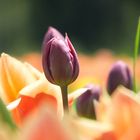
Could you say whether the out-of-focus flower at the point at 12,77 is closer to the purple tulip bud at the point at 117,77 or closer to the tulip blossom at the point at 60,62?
the tulip blossom at the point at 60,62

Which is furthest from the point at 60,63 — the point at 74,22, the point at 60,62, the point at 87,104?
the point at 74,22

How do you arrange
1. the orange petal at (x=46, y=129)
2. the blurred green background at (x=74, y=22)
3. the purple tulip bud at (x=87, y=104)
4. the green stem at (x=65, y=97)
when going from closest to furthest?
the orange petal at (x=46, y=129)
the green stem at (x=65, y=97)
the purple tulip bud at (x=87, y=104)
the blurred green background at (x=74, y=22)

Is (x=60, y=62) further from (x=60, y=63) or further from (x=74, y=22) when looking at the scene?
(x=74, y=22)

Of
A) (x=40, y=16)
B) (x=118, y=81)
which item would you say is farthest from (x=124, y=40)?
(x=118, y=81)

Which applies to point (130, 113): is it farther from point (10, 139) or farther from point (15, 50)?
point (15, 50)

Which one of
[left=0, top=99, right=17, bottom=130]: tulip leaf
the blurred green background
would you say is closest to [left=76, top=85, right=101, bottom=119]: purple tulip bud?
[left=0, top=99, right=17, bottom=130]: tulip leaf

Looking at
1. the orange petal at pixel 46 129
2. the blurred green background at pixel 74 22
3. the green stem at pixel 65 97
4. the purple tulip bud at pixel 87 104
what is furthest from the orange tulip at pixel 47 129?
the blurred green background at pixel 74 22

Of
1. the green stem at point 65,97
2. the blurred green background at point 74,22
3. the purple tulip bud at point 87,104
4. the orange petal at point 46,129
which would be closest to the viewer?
the orange petal at point 46,129
